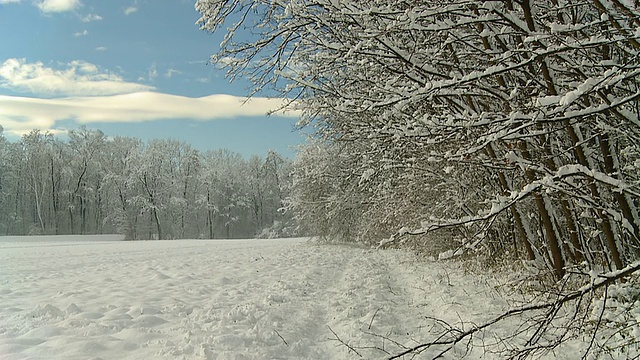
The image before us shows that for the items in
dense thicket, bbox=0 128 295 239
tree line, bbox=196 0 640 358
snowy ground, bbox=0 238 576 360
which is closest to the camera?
tree line, bbox=196 0 640 358

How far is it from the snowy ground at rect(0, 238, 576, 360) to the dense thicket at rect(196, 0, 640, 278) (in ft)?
4.35

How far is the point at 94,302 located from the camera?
6.73 meters

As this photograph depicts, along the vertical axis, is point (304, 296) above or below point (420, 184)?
below

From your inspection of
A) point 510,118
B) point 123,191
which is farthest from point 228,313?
point 123,191

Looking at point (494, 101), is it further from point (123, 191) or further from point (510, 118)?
point (123, 191)

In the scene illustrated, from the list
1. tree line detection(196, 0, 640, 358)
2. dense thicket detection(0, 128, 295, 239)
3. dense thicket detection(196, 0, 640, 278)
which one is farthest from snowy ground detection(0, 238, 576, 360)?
dense thicket detection(0, 128, 295, 239)

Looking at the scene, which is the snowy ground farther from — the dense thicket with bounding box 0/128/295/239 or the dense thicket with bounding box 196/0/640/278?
the dense thicket with bounding box 0/128/295/239

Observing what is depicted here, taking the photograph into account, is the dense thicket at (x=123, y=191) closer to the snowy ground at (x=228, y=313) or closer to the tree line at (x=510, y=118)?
Result: the snowy ground at (x=228, y=313)

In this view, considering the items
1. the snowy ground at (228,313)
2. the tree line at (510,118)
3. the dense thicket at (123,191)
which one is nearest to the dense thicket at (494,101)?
the tree line at (510,118)

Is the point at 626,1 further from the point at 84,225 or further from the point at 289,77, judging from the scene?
the point at 84,225

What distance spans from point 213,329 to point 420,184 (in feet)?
17.8

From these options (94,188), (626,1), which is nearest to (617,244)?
(626,1)

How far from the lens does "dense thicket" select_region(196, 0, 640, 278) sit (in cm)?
296

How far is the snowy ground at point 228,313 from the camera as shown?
4637 millimetres
